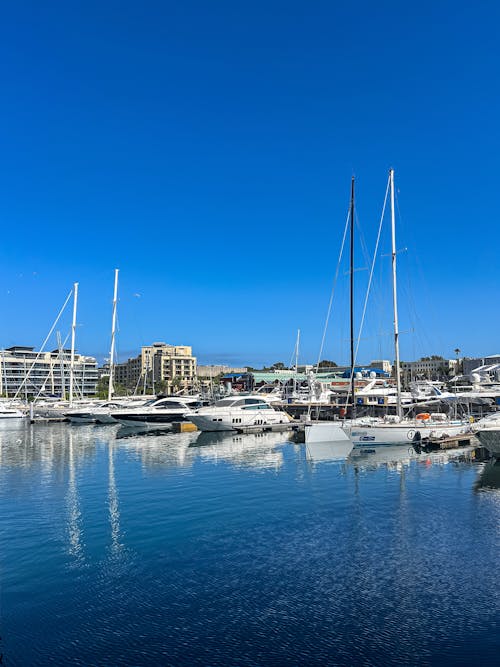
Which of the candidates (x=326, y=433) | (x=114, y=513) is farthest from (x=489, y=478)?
(x=114, y=513)

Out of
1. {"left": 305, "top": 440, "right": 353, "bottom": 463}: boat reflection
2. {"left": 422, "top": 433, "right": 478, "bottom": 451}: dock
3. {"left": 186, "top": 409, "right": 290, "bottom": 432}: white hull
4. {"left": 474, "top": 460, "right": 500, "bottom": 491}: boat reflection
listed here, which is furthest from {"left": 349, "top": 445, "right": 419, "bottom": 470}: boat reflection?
{"left": 186, "top": 409, "right": 290, "bottom": 432}: white hull

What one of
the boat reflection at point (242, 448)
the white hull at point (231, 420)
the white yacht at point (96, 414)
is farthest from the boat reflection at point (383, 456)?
the white yacht at point (96, 414)

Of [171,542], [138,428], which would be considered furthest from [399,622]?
[138,428]

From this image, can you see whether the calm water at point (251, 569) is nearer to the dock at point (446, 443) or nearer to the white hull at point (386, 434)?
the white hull at point (386, 434)

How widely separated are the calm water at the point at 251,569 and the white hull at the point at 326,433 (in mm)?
13401

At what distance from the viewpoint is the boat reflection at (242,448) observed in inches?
1559

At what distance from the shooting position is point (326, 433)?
153 feet

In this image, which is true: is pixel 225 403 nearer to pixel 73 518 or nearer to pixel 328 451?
pixel 328 451

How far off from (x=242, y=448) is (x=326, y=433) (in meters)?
7.52

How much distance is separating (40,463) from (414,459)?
1081 inches

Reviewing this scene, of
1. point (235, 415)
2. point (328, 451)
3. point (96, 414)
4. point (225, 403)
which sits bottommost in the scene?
point (328, 451)

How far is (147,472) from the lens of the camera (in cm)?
3538

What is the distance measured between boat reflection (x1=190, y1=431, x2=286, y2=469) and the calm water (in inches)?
272

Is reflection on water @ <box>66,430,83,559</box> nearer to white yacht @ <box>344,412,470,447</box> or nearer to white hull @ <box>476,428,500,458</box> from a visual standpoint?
white yacht @ <box>344,412,470,447</box>
